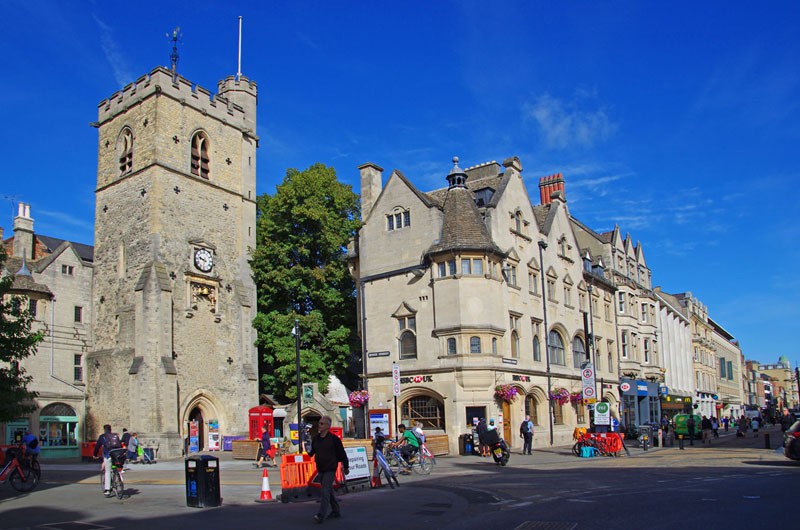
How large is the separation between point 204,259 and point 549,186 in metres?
24.8

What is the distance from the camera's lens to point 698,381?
70750 mm

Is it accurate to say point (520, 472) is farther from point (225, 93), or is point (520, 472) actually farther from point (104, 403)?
point (225, 93)

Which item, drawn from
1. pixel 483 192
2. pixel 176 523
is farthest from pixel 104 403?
pixel 176 523

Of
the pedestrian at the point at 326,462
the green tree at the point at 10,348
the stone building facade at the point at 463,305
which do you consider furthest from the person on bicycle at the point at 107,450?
the stone building facade at the point at 463,305

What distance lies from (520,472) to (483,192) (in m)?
18.2

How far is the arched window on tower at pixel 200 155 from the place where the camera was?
132 feet

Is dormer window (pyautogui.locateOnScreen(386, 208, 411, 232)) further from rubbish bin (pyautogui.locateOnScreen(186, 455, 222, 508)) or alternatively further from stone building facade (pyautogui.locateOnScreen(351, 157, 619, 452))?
rubbish bin (pyautogui.locateOnScreen(186, 455, 222, 508))

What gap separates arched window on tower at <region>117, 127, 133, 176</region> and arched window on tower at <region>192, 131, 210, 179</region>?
345 centimetres

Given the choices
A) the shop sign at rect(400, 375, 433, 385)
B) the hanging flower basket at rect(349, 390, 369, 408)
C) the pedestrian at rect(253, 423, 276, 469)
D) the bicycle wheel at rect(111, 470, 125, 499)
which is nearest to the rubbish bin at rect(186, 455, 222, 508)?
the bicycle wheel at rect(111, 470, 125, 499)

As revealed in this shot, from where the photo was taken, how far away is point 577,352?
4288 cm

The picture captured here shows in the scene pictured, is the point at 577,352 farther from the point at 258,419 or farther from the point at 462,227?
the point at 258,419

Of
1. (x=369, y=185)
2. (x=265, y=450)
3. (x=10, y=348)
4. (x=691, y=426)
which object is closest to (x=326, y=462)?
(x=10, y=348)

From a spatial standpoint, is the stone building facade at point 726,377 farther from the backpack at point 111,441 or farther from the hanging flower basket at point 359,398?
the backpack at point 111,441

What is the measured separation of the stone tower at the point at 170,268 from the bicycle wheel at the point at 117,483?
17550 mm
